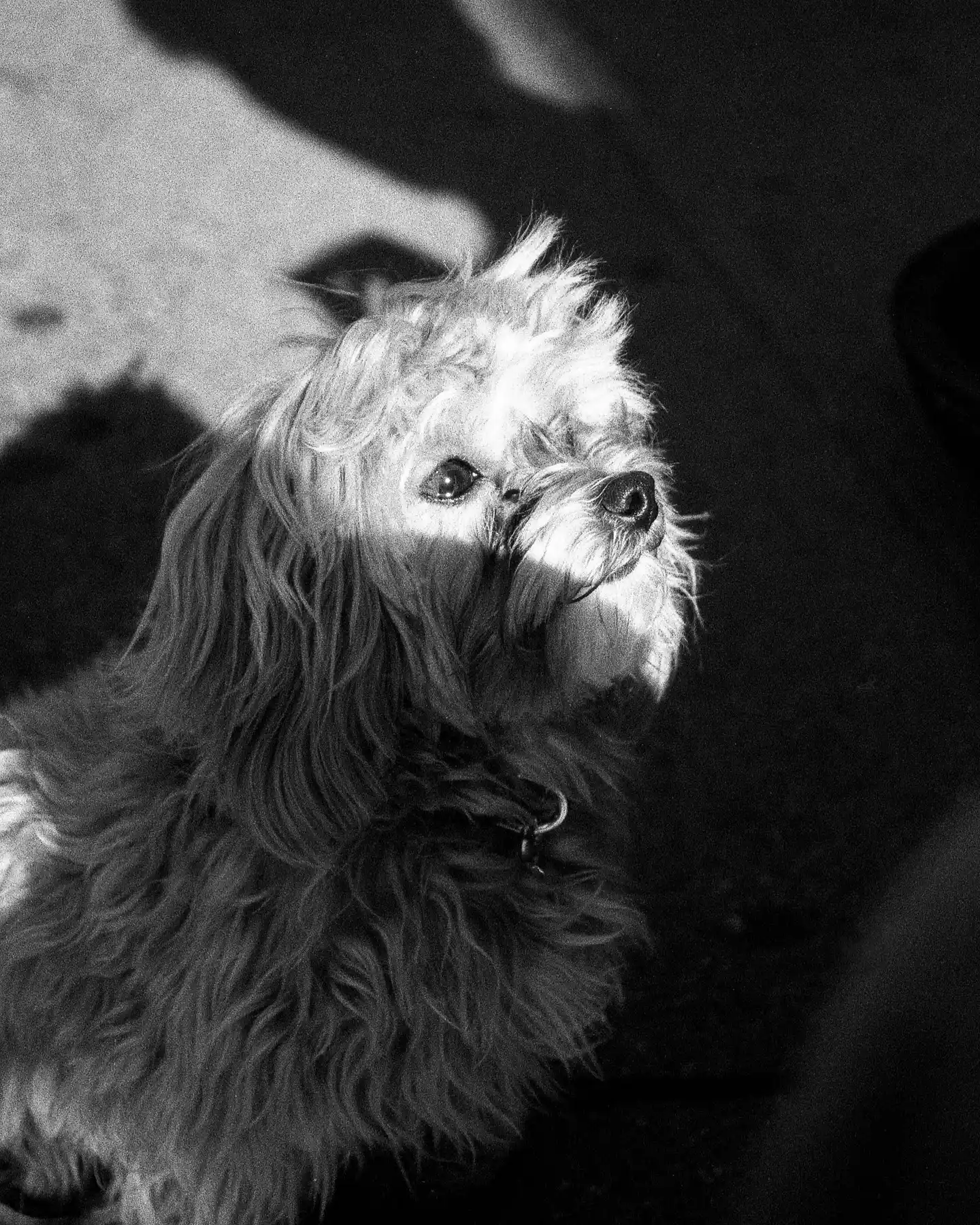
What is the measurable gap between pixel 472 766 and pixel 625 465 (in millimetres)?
449

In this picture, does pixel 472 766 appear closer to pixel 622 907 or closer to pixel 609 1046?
pixel 622 907

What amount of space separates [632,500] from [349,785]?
0.49 meters

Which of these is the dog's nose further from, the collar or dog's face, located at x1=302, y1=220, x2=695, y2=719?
the collar

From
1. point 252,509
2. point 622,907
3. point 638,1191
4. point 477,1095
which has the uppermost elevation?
point 252,509

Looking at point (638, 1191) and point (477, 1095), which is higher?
point (477, 1095)

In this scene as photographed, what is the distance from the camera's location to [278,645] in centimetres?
153

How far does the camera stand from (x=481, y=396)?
1491mm

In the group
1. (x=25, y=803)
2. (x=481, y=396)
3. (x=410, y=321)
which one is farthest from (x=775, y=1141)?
(x=25, y=803)

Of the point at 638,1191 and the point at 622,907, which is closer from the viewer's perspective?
the point at 622,907

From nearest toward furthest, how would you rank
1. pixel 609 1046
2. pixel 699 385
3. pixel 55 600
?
pixel 609 1046, pixel 55 600, pixel 699 385

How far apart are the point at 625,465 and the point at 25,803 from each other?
3.10 feet

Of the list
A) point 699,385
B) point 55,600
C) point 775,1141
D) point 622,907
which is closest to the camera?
point 775,1141

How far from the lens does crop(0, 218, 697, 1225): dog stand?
4.92 feet

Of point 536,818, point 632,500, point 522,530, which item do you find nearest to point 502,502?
point 522,530
